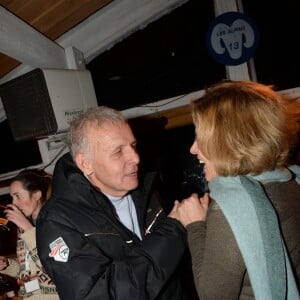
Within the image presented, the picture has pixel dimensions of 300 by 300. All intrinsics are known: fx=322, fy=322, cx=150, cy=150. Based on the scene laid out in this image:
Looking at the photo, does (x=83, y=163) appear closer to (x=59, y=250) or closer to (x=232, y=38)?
(x=59, y=250)

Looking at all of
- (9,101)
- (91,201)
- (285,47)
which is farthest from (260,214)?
(285,47)

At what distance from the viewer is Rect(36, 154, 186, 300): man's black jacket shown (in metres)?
1.48

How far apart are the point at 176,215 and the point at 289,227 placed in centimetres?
56

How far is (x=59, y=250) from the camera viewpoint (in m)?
1.54

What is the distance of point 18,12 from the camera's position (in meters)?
2.98

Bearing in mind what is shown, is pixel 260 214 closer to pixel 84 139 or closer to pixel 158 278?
pixel 158 278

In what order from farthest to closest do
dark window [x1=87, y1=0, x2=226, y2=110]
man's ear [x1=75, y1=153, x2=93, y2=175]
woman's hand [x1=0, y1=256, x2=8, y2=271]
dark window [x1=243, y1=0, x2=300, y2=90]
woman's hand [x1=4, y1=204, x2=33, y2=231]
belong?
dark window [x1=87, y1=0, x2=226, y2=110], dark window [x1=243, y1=0, x2=300, y2=90], woman's hand [x1=0, y1=256, x2=8, y2=271], woman's hand [x1=4, y1=204, x2=33, y2=231], man's ear [x1=75, y1=153, x2=93, y2=175]

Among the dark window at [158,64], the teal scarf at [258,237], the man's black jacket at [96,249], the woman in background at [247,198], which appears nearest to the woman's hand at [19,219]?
the man's black jacket at [96,249]

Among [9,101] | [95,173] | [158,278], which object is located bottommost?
[158,278]

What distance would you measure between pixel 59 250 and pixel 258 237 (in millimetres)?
917

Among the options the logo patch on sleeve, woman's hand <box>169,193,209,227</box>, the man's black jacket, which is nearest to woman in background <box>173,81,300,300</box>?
woman's hand <box>169,193,209,227</box>

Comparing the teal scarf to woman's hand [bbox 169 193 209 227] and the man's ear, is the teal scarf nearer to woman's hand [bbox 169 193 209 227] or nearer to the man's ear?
woman's hand [bbox 169 193 209 227]

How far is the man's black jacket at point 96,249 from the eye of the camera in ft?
4.85

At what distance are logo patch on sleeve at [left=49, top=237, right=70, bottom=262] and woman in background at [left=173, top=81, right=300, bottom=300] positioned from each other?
0.60 metres
